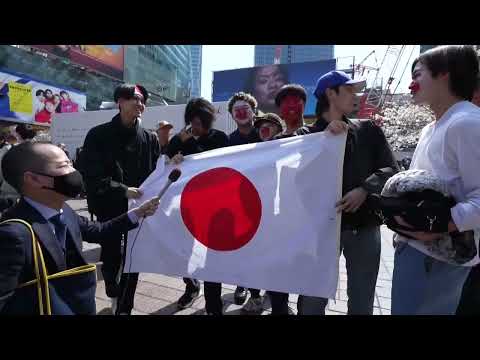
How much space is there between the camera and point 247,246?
7.02 feet

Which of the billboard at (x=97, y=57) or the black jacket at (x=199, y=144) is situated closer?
the black jacket at (x=199, y=144)

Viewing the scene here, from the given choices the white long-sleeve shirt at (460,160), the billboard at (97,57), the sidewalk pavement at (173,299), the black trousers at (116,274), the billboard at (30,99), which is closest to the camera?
the white long-sleeve shirt at (460,160)

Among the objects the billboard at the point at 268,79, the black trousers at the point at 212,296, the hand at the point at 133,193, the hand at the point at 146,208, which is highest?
the billboard at the point at 268,79

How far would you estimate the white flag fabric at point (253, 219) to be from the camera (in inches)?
78.4

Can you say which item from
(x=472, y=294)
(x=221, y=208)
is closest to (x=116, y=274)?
(x=221, y=208)

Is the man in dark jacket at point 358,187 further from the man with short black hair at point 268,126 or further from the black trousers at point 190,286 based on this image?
the black trousers at point 190,286

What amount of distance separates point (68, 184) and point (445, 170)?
1612 millimetres

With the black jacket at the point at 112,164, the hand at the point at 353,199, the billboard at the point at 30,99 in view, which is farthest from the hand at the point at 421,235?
the billboard at the point at 30,99

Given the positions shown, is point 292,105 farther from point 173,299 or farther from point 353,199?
point 173,299

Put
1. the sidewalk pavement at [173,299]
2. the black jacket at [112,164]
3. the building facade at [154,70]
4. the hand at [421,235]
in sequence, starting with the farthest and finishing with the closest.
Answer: the building facade at [154,70] < the sidewalk pavement at [173,299] < the black jacket at [112,164] < the hand at [421,235]

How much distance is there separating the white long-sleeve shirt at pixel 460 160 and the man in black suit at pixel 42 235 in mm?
1491

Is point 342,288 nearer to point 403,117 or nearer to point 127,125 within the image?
point 127,125

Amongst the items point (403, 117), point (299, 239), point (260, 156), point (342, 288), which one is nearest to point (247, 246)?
point (299, 239)

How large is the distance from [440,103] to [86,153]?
2.38 m
